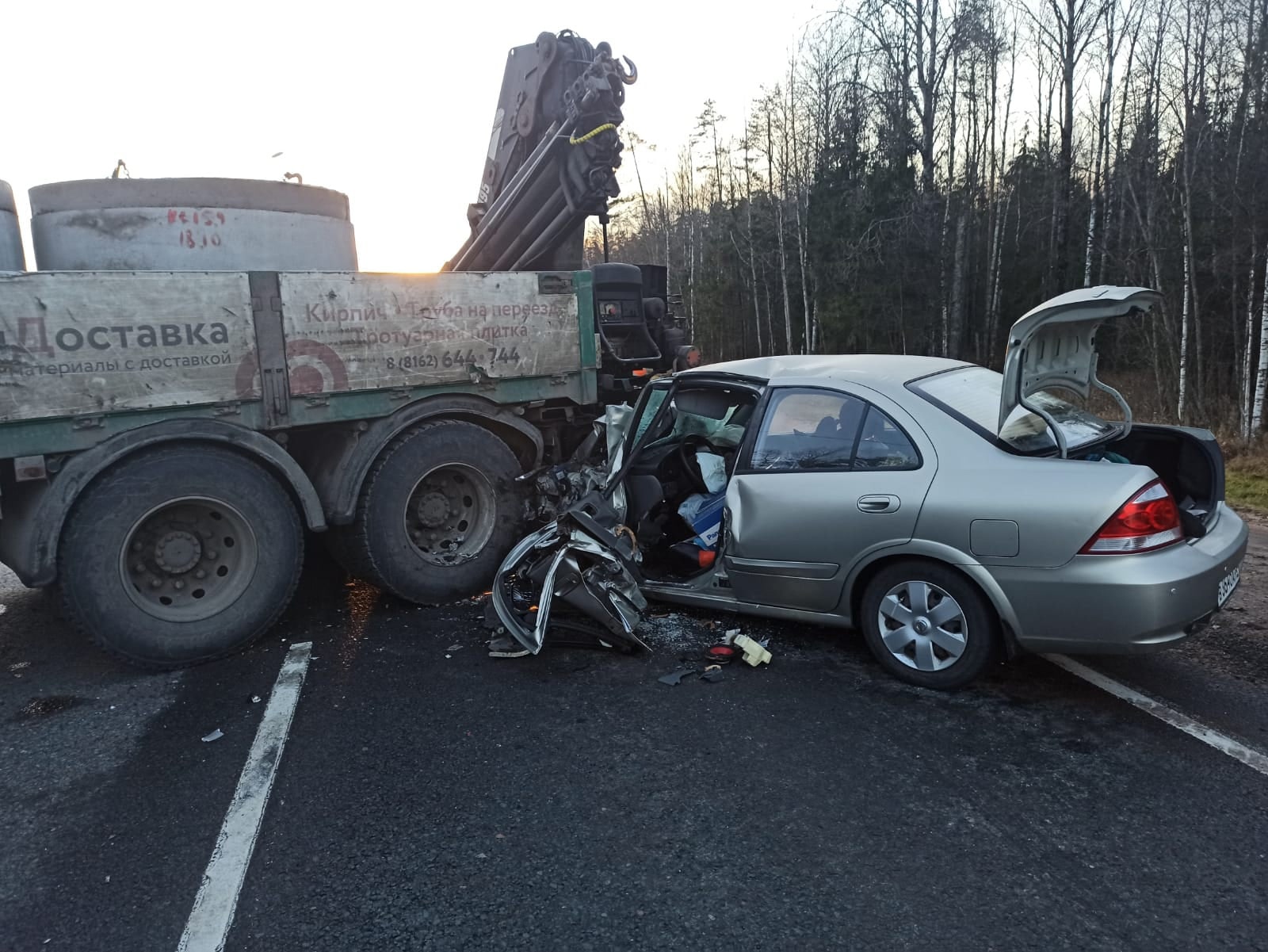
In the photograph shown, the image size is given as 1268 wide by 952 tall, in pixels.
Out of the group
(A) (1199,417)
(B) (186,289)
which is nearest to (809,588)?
(B) (186,289)

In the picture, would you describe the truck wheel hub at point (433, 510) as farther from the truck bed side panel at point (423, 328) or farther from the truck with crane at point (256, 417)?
the truck bed side panel at point (423, 328)

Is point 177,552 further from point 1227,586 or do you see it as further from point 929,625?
point 1227,586

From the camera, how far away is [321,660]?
457 centimetres

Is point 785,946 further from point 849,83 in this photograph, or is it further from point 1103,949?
point 849,83

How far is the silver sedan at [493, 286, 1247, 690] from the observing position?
3.37 m

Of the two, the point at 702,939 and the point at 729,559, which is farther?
the point at 729,559

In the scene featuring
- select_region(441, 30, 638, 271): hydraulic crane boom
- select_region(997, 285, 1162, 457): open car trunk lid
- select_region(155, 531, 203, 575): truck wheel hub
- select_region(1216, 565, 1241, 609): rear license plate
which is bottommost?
select_region(1216, 565, 1241, 609): rear license plate

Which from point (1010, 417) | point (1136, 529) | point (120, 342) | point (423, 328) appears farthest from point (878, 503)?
point (120, 342)

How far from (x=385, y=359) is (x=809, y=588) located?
2.93 metres

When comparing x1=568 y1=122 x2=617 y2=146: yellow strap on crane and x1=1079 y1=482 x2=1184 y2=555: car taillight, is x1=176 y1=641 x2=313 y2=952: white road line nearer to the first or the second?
x1=1079 y1=482 x2=1184 y2=555: car taillight

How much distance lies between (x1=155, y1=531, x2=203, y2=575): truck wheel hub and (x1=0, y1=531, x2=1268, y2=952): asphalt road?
59cm

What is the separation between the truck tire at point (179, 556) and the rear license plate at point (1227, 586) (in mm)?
4728

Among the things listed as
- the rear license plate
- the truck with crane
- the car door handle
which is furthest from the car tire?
the truck with crane

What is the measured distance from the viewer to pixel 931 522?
12.1 feet
